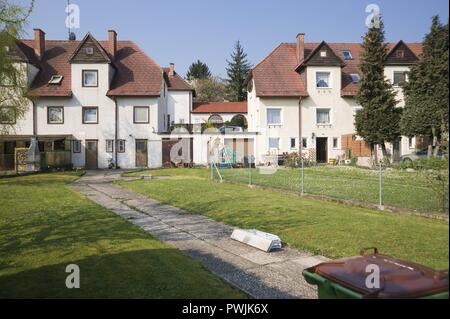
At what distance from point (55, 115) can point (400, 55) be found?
100 ft

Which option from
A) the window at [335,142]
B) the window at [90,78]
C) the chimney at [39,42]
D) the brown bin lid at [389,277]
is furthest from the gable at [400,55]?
the brown bin lid at [389,277]

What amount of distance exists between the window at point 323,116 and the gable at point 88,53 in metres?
18.8

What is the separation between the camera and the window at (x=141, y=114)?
120ft

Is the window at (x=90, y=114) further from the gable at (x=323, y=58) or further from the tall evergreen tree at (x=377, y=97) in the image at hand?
the tall evergreen tree at (x=377, y=97)

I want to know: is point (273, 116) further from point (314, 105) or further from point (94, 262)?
point (94, 262)

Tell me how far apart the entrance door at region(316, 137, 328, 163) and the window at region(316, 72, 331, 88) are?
4689 millimetres

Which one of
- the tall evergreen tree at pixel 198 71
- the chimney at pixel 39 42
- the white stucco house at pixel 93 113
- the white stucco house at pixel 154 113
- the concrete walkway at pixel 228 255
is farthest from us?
the tall evergreen tree at pixel 198 71

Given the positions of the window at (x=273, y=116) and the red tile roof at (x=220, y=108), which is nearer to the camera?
the window at (x=273, y=116)

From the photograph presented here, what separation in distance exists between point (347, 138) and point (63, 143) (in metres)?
24.2

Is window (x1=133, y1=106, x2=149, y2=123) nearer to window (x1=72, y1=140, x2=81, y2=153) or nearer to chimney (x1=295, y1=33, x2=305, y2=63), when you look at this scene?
window (x1=72, y1=140, x2=81, y2=153)

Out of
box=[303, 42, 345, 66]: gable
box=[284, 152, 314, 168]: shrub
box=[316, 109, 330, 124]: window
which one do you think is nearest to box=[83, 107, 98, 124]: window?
box=[284, 152, 314, 168]: shrub

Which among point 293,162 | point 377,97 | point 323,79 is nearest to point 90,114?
point 293,162

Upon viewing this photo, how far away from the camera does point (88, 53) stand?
3603 cm

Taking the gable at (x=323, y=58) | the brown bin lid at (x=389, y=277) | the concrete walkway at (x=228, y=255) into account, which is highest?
the gable at (x=323, y=58)
